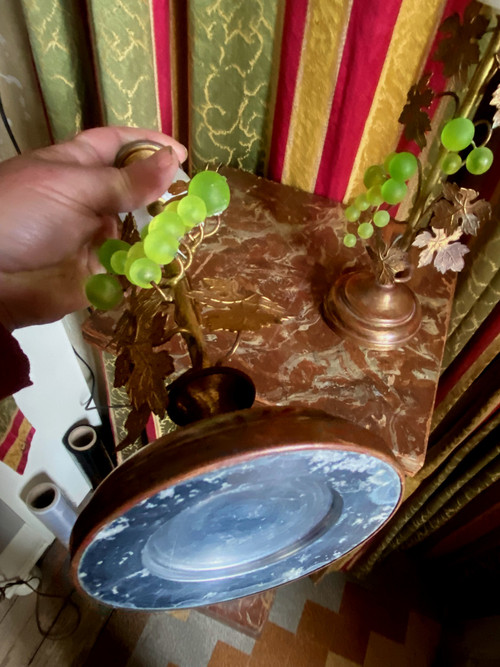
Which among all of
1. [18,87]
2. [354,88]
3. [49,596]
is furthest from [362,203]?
[49,596]

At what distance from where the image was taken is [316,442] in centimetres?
39

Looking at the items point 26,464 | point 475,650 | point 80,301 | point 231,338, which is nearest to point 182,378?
point 231,338

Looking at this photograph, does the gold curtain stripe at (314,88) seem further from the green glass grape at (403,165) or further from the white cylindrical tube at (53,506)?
the white cylindrical tube at (53,506)

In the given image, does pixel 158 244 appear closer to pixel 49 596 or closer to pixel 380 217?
pixel 380 217

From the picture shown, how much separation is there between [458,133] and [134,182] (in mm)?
399

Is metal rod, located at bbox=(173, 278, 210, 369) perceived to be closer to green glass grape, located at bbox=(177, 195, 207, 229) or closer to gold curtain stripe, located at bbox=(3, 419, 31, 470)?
green glass grape, located at bbox=(177, 195, 207, 229)

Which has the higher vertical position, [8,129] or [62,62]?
[62,62]

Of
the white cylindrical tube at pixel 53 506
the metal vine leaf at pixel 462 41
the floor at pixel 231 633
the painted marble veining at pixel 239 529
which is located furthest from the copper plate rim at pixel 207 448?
the floor at pixel 231 633

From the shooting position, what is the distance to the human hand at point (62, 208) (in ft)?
2.08

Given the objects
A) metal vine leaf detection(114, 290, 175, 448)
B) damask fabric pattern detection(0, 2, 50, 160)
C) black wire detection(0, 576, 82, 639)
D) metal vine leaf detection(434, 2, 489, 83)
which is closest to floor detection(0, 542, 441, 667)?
black wire detection(0, 576, 82, 639)

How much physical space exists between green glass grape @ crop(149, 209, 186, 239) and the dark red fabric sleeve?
0.94ft

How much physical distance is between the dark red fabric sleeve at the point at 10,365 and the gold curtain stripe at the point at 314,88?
0.64 m

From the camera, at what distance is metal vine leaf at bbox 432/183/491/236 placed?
586mm

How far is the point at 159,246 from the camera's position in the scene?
0.43m
